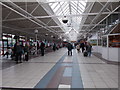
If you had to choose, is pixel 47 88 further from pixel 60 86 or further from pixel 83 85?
pixel 83 85

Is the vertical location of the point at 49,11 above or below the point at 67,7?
below

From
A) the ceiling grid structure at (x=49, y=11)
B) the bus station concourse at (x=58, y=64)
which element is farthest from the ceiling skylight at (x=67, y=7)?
the bus station concourse at (x=58, y=64)

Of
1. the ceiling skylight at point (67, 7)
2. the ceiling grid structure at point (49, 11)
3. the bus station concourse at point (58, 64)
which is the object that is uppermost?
the ceiling skylight at point (67, 7)

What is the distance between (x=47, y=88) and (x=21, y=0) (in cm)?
709

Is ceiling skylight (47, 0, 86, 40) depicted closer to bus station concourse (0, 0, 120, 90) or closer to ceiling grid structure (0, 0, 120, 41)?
ceiling grid structure (0, 0, 120, 41)

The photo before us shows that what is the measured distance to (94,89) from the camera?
416cm

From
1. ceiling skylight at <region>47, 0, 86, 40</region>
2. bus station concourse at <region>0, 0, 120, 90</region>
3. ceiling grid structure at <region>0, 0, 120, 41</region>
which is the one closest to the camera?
bus station concourse at <region>0, 0, 120, 90</region>

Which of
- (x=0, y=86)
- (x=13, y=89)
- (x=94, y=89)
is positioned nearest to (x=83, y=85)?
(x=94, y=89)

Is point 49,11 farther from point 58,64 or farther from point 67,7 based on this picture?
point 58,64

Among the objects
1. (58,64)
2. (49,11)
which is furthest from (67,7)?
(58,64)

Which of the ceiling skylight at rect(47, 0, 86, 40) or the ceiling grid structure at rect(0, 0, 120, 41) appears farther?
the ceiling skylight at rect(47, 0, 86, 40)

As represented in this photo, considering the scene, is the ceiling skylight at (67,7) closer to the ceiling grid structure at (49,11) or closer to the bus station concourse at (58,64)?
the ceiling grid structure at (49,11)

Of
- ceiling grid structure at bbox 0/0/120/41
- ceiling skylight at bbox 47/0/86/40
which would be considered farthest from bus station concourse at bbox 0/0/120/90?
ceiling skylight at bbox 47/0/86/40

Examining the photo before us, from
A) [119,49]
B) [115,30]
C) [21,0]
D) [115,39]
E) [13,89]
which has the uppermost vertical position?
[21,0]
